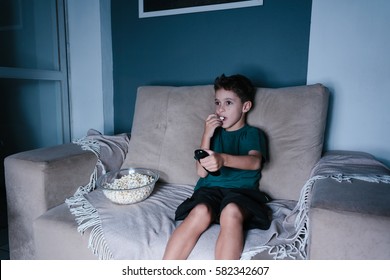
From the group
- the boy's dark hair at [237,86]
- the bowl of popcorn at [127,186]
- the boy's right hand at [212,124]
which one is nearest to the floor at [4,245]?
the bowl of popcorn at [127,186]

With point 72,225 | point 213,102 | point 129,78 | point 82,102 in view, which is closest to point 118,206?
point 72,225

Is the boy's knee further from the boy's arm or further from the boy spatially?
the boy's arm

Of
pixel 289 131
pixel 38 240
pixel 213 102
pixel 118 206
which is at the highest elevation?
pixel 213 102

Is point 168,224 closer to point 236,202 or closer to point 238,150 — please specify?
point 236,202

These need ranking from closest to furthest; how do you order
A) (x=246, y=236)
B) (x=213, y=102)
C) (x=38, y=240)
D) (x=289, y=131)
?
(x=246, y=236) → (x=38, y=240) → (x=289, y=131) → (x=213, y=102)

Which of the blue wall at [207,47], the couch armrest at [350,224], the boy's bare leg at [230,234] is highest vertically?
the blue wall at [207,47]

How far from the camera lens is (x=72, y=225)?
3.27ft

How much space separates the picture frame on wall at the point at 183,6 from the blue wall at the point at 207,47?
0.03 metres

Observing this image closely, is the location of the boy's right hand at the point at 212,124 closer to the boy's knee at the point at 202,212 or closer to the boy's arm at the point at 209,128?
the boy's arm at the point at 209,128

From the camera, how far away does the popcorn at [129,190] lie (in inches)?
43.8

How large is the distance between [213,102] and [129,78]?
2.53ft

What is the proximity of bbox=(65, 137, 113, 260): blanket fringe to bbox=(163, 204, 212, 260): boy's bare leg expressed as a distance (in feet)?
0.73

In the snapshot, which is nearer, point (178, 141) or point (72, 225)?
point (72, 225)
